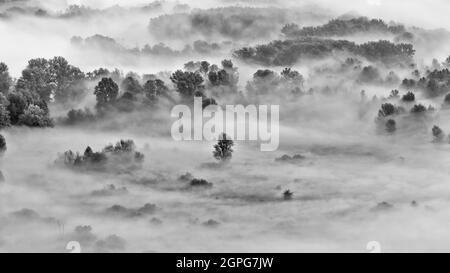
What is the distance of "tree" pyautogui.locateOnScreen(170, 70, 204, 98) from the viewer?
275ft

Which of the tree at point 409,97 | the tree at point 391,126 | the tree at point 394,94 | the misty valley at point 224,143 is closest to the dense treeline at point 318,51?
the misty valley at point 224,143

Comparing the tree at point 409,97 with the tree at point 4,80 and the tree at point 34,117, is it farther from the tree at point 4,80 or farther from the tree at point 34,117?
the tree at point 4,80

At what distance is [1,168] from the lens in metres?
63.9

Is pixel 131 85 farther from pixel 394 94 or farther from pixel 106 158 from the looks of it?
pixel 394 94

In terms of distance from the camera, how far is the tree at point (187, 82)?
83.8 metres

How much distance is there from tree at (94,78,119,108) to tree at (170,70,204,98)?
Result: 732 cm

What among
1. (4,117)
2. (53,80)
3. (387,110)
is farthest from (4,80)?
(387,110)

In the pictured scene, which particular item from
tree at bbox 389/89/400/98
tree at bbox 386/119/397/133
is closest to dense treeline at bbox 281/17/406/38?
tree at bbox 389/89/400/98

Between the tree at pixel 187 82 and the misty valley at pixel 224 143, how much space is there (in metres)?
0.15

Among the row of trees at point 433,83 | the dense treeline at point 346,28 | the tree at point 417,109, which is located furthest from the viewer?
the dense treeline at point 346,28

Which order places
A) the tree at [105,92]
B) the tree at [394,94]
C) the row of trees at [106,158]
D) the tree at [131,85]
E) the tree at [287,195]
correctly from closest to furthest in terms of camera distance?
the tree at [287,195], the row of trees at [106,158], the tree at [105,92], the tree at [131,85], the tree at [394,94]

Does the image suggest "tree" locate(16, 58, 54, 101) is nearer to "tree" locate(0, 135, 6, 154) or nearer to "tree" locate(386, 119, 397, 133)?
"tree" locate(0, 135, 6, 154)

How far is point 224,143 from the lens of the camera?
70.4 meters

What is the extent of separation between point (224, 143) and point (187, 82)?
15885mm
